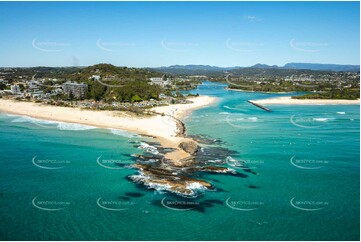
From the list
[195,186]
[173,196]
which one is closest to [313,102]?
[195,186]

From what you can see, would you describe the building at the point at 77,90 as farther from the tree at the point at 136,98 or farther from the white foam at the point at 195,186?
the white foam at the point at 195,186

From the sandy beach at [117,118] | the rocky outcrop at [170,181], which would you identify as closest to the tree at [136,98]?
the sandy beach at [117,118]

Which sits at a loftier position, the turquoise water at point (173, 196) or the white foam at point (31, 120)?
the white foam at point (31, 120)

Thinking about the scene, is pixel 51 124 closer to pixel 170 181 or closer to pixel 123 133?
pixel 123 133

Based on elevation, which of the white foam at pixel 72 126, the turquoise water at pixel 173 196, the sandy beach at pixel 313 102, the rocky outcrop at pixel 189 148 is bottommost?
the turquoise water at pixel 173 196

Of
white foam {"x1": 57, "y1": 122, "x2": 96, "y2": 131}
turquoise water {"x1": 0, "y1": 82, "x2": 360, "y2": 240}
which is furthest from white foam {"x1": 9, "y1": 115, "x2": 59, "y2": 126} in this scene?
turquoise water {"x1": 0, "y1": 82, "x2": 360, "y2": 240}

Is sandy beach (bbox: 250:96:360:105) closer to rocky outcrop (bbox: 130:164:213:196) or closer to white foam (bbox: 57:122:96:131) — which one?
white foam (bbox: 57:122:96:131)
